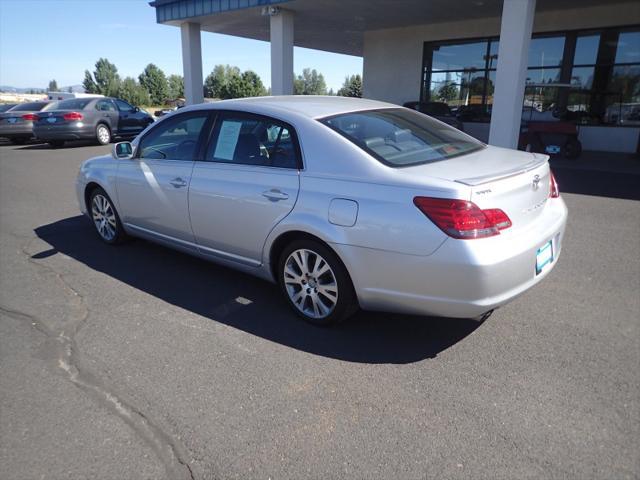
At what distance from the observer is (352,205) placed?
3176 millimetres

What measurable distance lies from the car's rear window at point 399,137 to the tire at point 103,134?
14.3m

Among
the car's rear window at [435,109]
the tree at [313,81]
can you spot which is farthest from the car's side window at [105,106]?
the tree at [313,81]

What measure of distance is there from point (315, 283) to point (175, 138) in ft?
7.14

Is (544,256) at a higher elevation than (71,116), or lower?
lower

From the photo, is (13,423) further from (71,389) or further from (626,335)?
(626,335)

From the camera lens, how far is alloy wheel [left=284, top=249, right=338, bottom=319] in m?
3.46

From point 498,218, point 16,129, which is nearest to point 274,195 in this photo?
point 498,218

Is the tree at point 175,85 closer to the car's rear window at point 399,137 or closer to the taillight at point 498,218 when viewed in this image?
the car's rear window at point 399,137

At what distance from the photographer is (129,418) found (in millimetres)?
2637

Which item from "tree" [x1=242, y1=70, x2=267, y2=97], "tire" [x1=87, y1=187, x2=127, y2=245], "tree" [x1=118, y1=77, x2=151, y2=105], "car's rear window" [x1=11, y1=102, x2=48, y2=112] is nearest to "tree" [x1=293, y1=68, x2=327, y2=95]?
"tree" [x1=242, y1=70, x2=267, y2=97]

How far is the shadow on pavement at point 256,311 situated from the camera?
333 centimetres

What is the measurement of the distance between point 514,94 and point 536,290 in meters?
6.68

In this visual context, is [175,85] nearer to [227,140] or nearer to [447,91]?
[447,91]

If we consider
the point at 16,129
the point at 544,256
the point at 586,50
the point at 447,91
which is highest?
the point at 586,50
